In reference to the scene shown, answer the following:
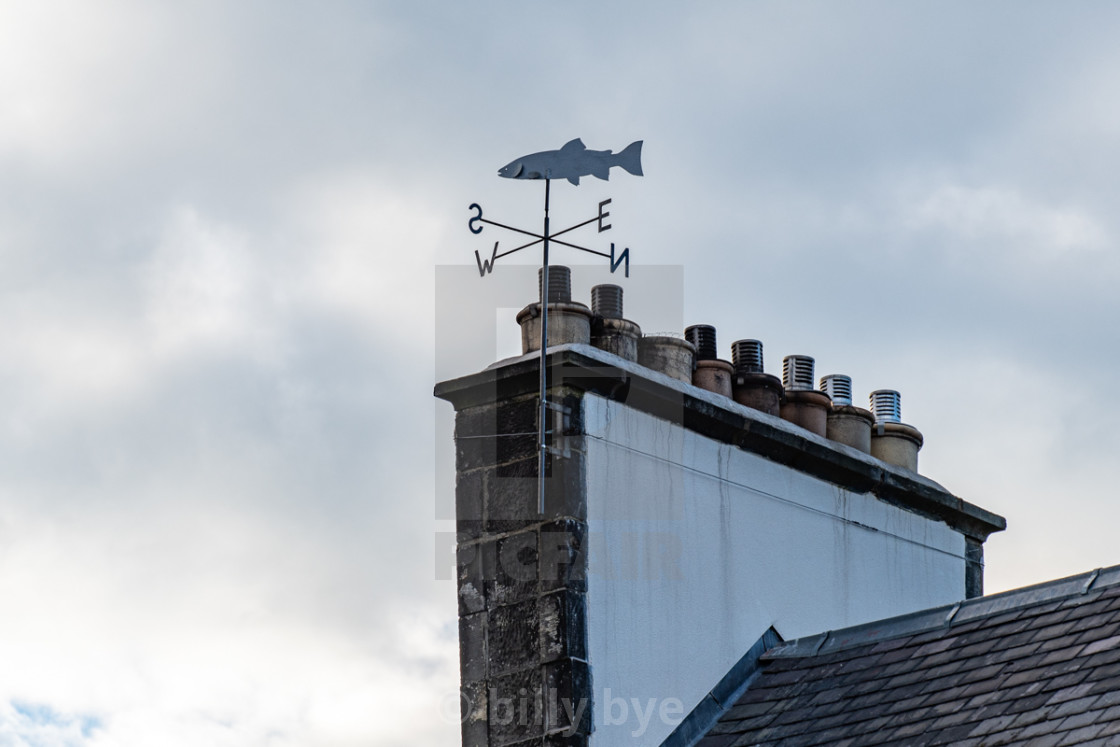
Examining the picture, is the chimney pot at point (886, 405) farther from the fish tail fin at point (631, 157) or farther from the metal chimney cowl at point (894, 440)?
the fish tail fin at point (631, 157)

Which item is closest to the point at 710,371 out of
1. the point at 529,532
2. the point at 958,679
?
the point at 529,532

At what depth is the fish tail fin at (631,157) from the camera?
7953 mm

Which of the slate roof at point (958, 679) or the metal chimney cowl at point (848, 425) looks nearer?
the slate roof at point (958, 679)

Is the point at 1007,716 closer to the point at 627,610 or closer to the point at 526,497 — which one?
the point at 627,610

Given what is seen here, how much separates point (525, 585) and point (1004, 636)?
75.3 inches

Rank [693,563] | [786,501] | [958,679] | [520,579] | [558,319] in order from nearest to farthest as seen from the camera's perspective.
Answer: [958,679] → [520,579] → [693,563] → [558,319] → [786,501]

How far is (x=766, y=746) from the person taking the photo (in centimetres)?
715

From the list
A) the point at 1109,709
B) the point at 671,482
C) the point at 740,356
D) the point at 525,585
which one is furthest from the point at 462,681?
the point at 1109,709

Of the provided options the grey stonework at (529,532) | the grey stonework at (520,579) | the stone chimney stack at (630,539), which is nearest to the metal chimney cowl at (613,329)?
the stone chimney stack at (630,539)

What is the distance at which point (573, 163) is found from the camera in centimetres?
795

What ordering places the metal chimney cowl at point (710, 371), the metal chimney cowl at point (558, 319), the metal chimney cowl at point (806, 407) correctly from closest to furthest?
the metal chimney cowl at point (558, 319) → the metal chimney cowl at point (710, 371) → the metal chimney cowl at point (806, 407)

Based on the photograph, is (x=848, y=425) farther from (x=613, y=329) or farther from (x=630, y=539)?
(x=630, y=539)

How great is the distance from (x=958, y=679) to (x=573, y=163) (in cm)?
274

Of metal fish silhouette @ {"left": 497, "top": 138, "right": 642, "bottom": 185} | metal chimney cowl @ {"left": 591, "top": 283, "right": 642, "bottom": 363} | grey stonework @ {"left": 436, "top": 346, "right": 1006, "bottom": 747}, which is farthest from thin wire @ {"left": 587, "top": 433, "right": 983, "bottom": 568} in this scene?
metal fish silhouette @ {"left": 497, "top": 138, "right": 642, "bottom": 185}
